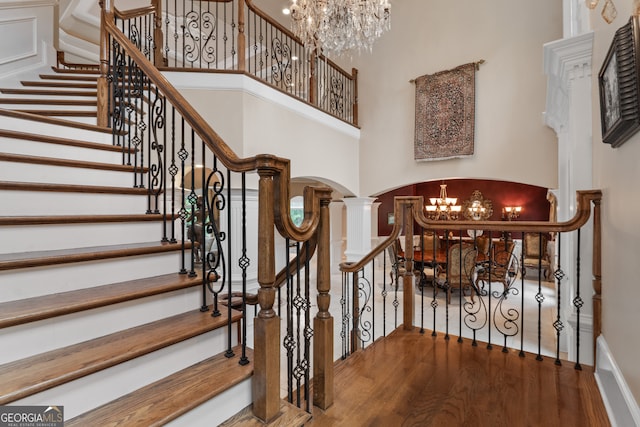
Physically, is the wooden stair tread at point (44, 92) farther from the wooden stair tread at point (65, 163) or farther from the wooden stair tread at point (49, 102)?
the wooden stair tread at point (65, 163)

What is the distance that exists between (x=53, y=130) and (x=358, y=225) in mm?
4925

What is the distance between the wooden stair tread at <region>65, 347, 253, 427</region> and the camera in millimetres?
1145

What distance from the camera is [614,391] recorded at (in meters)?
1.56

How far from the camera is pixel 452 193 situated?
30.4 feet

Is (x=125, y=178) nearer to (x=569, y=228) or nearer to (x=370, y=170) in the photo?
(x=569, y=228)

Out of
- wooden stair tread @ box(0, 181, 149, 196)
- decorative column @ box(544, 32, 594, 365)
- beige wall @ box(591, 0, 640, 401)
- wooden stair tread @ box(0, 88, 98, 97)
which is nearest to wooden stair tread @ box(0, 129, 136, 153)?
wooden stair tread @ box(0, 181, 149, 196)

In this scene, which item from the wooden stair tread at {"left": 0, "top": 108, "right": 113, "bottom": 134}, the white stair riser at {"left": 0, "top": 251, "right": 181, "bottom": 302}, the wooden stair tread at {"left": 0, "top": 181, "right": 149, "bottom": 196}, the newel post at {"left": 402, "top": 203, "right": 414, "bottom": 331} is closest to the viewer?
the white stair riser at {"left": 0, "top": 251, "right": 181, "bottom": 302}

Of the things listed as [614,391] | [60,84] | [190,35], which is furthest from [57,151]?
[614,391]

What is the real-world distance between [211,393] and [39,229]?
1267 mm

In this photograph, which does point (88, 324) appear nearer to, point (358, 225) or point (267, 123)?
point (267, 123)

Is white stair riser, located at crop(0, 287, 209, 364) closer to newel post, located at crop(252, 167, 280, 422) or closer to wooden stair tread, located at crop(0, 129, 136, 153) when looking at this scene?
newel post, located at crop(252, 167, 280, 422)

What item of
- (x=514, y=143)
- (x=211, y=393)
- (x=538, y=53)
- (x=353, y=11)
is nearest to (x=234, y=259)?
(x=211, y=393)

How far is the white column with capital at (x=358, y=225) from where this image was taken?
20.5ft

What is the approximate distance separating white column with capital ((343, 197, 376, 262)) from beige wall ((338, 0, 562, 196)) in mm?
224
